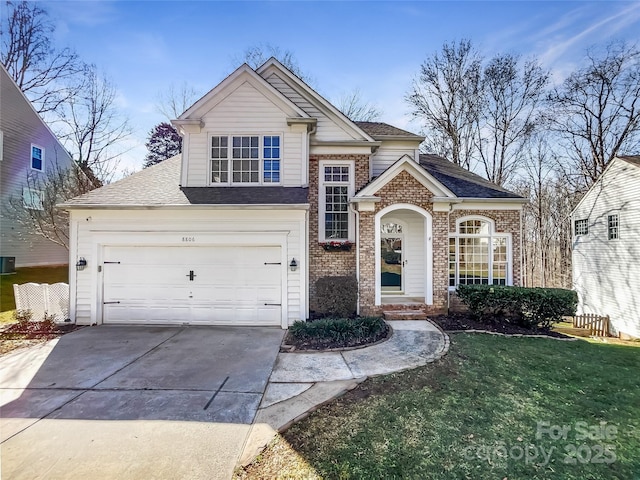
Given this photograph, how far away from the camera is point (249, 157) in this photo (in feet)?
31.1

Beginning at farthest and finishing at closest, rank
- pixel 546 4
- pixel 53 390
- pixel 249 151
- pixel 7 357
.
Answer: pixel 249 151 < pixel 546 4 < pixel 7 357 < pixel 53 390

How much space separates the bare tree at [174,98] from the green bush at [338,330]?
21.2 metres

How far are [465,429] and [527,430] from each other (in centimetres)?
77

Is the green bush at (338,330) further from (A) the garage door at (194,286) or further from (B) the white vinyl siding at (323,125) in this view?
(B) the white vinyl siding at (323,125)

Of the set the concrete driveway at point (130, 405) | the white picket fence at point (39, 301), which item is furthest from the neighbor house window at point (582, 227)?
the white picket fence at point (39, 301)

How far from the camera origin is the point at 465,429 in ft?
11.8

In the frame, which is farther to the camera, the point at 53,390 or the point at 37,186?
the point at 37,186

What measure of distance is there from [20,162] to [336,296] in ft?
55.7

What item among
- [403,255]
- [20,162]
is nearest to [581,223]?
[403,255]

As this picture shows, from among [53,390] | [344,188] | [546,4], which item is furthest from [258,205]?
[546,4]

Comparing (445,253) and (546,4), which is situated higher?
(546,4)

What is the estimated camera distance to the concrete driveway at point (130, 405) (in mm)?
3012

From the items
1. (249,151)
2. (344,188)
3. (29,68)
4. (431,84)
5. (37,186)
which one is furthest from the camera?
(431,84)

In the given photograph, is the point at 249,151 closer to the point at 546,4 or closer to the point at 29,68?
the point at 546,4
